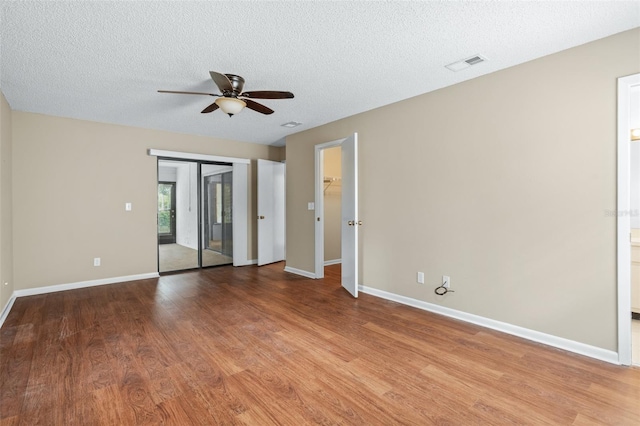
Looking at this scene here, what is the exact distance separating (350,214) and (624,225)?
261 cm

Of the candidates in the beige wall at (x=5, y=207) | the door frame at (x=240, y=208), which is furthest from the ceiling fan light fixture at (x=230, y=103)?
the door frame at (x=240, y=208)

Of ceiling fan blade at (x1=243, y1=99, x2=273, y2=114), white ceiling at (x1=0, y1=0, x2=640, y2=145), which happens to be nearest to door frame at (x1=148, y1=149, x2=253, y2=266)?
white ceiling at (x1=0, y1=0, x2=640, y2=145)

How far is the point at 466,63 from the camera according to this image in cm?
272

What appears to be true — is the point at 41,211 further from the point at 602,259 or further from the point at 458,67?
the point at 602,259

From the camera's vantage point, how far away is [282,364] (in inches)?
90.8

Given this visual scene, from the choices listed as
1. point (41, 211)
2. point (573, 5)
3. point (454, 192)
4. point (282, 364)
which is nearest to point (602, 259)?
point (454, 192)

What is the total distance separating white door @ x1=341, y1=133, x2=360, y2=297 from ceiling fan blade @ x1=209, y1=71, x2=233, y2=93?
70.2 inches

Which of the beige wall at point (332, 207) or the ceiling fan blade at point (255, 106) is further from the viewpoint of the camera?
the beige wall at point (332, 207)

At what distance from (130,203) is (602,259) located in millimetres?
5784

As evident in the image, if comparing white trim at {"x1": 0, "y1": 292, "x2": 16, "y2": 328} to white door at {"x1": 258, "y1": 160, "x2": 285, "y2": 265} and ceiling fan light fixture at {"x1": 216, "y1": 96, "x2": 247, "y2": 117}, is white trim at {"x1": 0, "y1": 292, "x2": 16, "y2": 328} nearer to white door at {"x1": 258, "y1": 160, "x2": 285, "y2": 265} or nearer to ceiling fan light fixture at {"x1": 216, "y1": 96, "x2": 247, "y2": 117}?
ceiling fan light fixture at {"x1": 216, "y1": 96, "x2": 247, "y2": 117}

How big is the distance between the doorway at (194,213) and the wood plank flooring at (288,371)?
95.4 inches

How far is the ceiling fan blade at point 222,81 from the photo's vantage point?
2.47 metres

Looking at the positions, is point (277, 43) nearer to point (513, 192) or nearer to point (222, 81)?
point (222, 81)

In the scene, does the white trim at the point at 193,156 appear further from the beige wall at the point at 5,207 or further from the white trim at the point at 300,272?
the white trim at the point at 300,272
